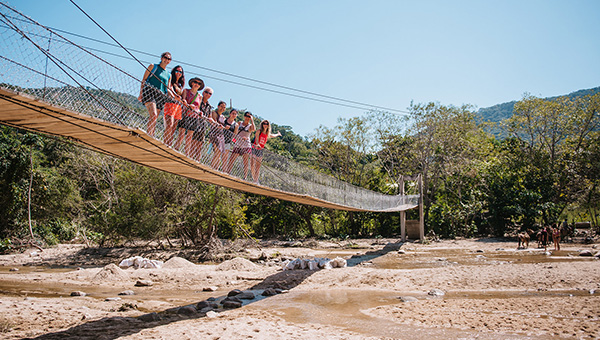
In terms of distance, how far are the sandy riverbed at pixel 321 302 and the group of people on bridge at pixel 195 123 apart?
161 cm

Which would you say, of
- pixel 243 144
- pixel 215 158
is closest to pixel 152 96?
pixel 215 158

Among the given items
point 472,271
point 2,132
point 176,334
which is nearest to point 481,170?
point 472,271

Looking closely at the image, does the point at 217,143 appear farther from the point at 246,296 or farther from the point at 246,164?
the point at 246,296

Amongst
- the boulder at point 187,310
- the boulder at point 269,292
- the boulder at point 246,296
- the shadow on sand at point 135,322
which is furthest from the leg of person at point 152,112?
the boulder at point 269,292

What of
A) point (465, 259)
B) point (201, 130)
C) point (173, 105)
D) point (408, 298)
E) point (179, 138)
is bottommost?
point (408, 298)

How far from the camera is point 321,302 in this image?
15.4 ft

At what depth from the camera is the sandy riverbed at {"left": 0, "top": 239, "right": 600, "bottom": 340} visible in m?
3.35

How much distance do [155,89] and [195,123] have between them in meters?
0.68

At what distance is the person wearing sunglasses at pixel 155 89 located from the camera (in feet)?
10.3

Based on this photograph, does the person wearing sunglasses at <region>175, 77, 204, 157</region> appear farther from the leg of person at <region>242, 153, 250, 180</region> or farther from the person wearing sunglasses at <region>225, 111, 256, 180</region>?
the leg of person at <region>242, 153, 250, 180</region>

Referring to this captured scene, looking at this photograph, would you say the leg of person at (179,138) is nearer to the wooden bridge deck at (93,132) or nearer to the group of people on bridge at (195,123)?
the group of people on bridge at (195,123)

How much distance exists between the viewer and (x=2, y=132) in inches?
398

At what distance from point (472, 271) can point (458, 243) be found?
5.95 meters

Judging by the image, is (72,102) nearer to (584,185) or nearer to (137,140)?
(137,140)
